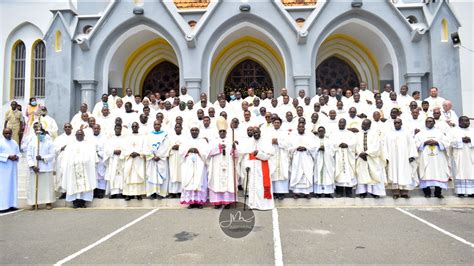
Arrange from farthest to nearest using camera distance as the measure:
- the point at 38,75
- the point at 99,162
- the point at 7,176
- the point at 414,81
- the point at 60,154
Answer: the point at 38,75 < the point at 414,81 < the point at 60,154 < the point at 99,162 < the point at 7,176

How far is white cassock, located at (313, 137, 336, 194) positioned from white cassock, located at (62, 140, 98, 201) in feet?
17.0

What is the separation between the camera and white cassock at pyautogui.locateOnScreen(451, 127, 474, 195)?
28.6 ft

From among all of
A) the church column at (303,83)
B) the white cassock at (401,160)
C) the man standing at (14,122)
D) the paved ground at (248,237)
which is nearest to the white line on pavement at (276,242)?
the paved ground at (248,237)

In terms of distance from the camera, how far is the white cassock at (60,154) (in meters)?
9.24

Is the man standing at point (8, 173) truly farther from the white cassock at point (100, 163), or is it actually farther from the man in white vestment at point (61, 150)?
the white cassock at point (100, 163)

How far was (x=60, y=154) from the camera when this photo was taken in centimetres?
955

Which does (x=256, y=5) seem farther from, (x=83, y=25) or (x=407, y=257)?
(x=407, y=257)

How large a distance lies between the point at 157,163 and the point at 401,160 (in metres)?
5.67

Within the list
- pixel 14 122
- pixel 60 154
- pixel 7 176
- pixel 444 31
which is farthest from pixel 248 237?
pixel 444 31

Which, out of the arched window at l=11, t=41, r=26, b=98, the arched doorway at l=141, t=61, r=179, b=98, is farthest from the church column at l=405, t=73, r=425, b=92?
the arched window at l=11, t=41, r=26, b=98

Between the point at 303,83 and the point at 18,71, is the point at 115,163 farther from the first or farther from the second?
the point at 18,71

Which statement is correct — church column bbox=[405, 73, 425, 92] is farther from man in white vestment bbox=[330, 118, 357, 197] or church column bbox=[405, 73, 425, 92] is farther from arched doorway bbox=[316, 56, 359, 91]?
man in white vestment bbox=[330, 118, 357, 197]

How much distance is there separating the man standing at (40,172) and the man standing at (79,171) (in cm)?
36

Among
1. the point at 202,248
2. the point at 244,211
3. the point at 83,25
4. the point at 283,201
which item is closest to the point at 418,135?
the point at 283,201
